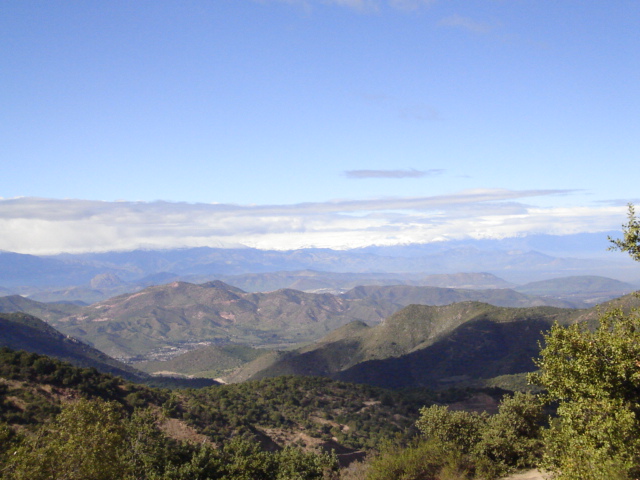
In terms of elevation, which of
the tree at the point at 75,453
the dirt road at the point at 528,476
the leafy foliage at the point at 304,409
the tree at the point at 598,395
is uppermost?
the tree at the point at 598,395

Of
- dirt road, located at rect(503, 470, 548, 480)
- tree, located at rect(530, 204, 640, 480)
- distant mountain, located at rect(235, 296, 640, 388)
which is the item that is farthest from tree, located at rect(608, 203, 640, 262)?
distant mountain, located at rect(235, 296, 640, 388)

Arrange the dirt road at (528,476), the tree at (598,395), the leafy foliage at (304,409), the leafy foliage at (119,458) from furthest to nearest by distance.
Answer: the leafy foliage at (304,409), the dirt road at (528,476), the leafy foliage at (119,458), the tree at (598,395)

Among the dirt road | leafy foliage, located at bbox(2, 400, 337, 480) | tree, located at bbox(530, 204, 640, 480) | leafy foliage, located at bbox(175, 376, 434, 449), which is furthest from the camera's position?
leafy foliage, located at bbox(175, 376, 434, 449)

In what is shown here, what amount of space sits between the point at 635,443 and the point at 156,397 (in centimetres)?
5073

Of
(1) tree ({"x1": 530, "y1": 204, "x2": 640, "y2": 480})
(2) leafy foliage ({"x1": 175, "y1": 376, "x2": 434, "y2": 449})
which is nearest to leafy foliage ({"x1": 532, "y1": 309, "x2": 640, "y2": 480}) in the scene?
(1) tree ({"x1": 530, "y1": 204, "x2": 640, "y2": 480})

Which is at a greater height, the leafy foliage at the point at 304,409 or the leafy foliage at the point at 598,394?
the leafy foliage at the point at 598,394

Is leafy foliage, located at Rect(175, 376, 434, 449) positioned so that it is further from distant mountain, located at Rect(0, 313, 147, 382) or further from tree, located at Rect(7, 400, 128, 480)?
distant mountain, located at Rect(0, 313, 147, 382)

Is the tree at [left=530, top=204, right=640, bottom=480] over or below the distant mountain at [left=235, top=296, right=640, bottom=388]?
over

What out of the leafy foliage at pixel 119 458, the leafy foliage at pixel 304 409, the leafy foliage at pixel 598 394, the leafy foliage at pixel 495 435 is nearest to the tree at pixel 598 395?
the leafy foliage at pixel 598 394

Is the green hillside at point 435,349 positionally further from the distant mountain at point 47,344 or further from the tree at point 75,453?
the tree at point 75,453

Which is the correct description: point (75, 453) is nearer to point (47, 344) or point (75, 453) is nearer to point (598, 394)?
point (598, 394)

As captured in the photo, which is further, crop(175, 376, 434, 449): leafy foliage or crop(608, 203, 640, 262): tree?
crop(175, 376, 434, 449): leafy foliage

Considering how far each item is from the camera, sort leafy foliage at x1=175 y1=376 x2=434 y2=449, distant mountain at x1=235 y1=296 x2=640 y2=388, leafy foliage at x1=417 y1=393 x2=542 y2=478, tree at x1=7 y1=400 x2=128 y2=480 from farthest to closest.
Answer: distant mountain at x1=235 y1=296 x2=640 y2=388
leafy foliage at x1=175 y1=376 x2=434 y2=449
leafy foliage at x1=417 y1=393 x2=542 y2=478
tree at x1=7 y1=400 x2=128 y2=480

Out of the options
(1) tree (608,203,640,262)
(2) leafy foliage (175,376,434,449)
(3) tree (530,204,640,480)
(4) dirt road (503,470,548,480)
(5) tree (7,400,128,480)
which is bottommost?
(2) leafy foliage (175,376,434,449)
